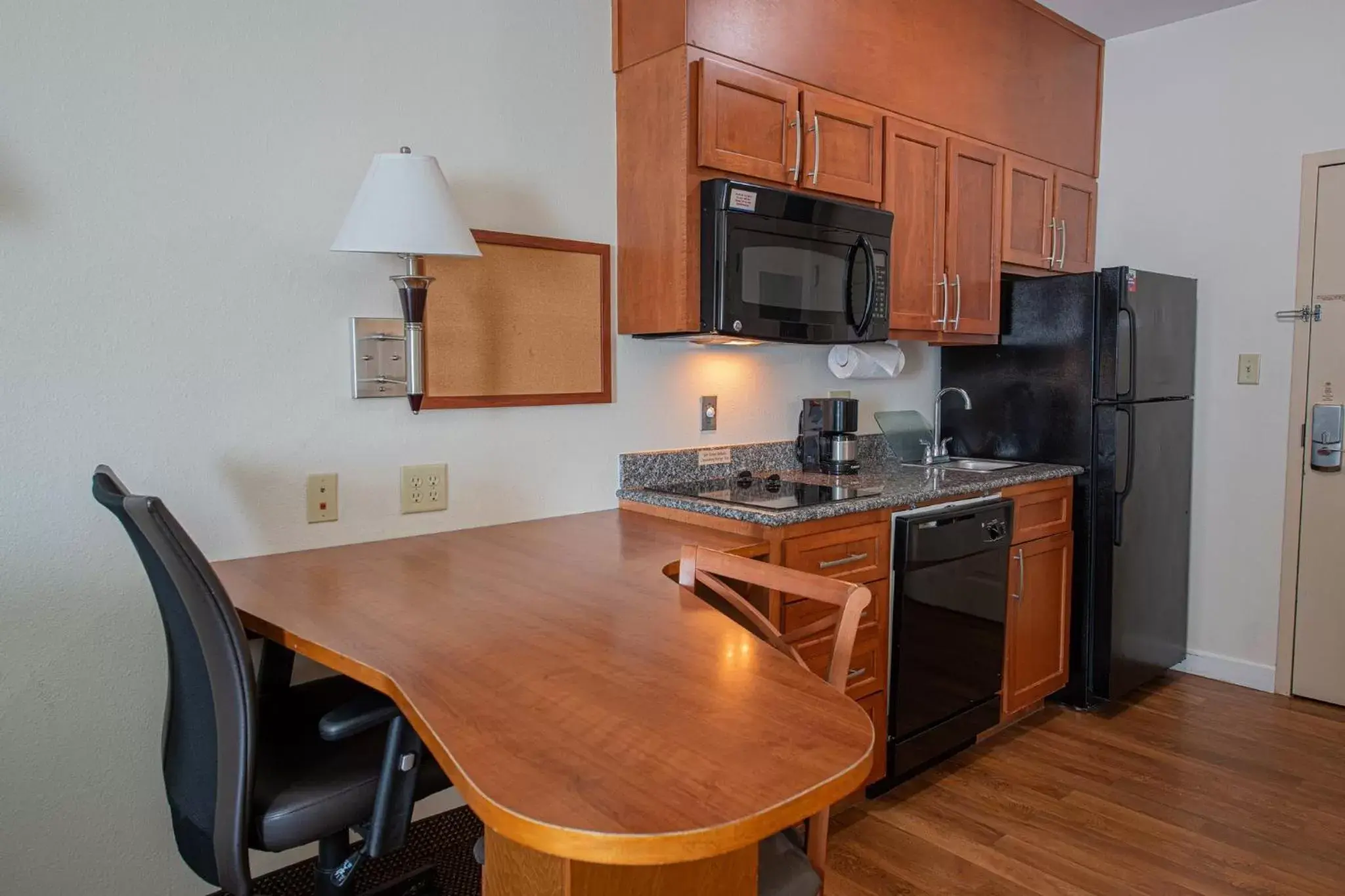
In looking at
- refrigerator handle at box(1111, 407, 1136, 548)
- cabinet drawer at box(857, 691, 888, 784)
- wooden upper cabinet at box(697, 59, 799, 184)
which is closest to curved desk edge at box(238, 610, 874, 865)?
cabinet drawer at box(857, 691, 888, 784)

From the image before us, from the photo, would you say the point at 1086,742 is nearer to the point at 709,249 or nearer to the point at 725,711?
the point at 709,249

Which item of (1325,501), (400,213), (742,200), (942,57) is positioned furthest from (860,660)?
(1325,501)

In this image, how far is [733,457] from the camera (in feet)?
9.29

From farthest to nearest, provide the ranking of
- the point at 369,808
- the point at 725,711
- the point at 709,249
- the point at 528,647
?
the point at 709,249 < the point at 369,808 < the point at 528,647 < the point at 725,711

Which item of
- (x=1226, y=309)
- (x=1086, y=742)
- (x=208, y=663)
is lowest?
(x=1086, y=742)

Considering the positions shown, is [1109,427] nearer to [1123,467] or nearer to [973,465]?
[1123,467]

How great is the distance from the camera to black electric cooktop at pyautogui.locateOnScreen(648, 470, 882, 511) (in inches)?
88.0

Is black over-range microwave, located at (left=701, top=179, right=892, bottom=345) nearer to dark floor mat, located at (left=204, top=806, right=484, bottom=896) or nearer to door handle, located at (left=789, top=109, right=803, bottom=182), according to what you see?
door handle, located at (left=789, top=109, right=803, bottom=182)

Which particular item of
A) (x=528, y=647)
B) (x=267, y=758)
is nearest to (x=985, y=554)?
(x=528, y=647)

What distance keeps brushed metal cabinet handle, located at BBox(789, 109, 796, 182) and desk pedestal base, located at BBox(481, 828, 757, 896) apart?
182 cm

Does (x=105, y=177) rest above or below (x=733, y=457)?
above

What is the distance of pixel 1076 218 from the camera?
137 inches

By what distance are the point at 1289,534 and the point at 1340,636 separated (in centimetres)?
38

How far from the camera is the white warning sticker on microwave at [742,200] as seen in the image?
221 centimetres
